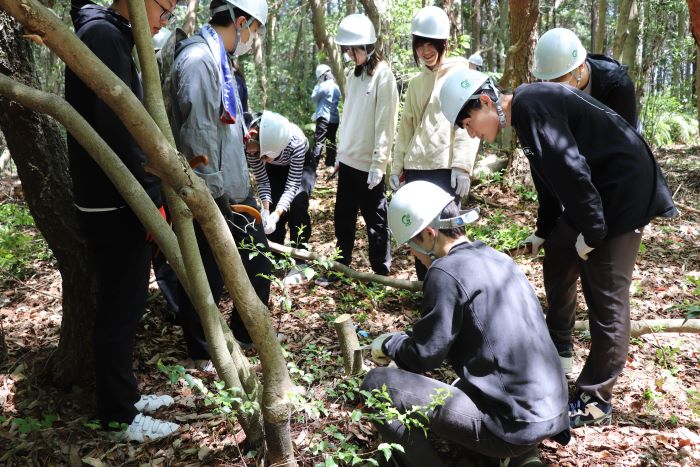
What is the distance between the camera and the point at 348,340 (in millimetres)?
3080

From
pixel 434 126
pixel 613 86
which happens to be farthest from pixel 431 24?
pixel 613 86

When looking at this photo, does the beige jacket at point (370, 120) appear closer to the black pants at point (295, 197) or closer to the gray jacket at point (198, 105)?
the black pants at point (295, 197)

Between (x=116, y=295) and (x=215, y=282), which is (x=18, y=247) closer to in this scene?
(x=215, y=282)

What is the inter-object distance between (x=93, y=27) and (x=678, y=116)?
697 inches

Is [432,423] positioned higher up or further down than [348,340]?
further down

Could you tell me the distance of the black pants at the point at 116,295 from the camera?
286cm

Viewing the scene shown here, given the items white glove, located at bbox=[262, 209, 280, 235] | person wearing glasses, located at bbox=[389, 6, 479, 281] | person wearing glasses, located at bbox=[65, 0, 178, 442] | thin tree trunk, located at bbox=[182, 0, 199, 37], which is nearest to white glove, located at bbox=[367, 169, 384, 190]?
person wearing glasses, located at bbox=[389, 6, 479, 281]

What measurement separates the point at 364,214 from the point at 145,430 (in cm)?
278

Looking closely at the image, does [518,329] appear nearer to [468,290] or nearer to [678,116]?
[468,290]

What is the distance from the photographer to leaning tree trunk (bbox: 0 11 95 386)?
306 cm

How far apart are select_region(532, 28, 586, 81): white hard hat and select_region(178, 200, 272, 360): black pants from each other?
87.8 inches

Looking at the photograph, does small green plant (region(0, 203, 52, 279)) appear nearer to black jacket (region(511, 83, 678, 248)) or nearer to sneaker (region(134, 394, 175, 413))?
sneaker (region(134, 394, 175, 413))

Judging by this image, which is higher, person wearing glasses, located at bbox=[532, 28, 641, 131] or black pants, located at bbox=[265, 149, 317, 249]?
person wearing glasses, located at bbox=[532, 28, 641, 131]

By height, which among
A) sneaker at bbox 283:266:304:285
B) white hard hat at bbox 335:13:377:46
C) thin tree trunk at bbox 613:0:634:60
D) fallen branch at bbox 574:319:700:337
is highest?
thin tree trunk at bbox 613:0:634:60
